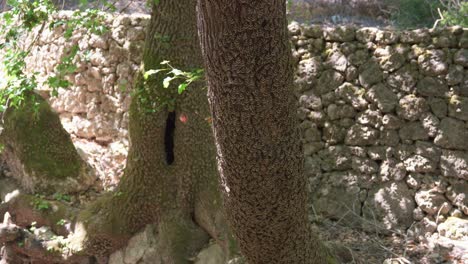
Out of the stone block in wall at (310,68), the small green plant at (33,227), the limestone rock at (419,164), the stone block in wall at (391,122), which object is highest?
the stone block in wall at (310,68)

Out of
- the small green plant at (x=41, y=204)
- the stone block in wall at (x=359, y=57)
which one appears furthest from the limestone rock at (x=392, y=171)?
the small green plant at (x=41, y=204)

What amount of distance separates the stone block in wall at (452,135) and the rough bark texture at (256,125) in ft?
8.26

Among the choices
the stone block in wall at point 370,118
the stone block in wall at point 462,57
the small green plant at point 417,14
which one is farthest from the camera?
the small green plant at point 417,14

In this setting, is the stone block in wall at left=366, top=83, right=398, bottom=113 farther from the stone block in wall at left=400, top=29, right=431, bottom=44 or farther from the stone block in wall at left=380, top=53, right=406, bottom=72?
the stone block in wall at left=400, top=29, right=431, bottom=44

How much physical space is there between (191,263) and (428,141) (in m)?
2.44

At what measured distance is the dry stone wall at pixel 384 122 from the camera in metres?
5.18

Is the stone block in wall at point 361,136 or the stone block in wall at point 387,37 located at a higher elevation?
the stone block in wall at point 387,37

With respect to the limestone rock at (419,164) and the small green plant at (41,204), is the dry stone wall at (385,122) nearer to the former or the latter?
the limestone rock at (419,164)

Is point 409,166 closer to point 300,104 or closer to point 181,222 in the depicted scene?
point 300,104

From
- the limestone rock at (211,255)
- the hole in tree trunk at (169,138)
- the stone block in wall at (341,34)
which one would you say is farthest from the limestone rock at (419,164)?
the hole in tree trunk at (169,138)

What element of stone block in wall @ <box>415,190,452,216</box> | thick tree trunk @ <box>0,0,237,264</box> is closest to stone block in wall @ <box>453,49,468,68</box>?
stone block in wall @ <box>415,190,452,216</box>

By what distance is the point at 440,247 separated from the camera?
16.0 feet

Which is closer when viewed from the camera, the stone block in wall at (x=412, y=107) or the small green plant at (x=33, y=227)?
the stone block in wall at (x=412, y=107)

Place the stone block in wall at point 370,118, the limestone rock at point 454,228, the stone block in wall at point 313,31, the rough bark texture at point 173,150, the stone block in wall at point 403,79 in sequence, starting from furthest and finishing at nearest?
1. the stone block in wall at point 313,31
2. the stone block in wall at point 370,118
3. the stone block in wall at point 403,79
4. the limestone rock at point 454,228
5. the rough bark texture at point 173,150
